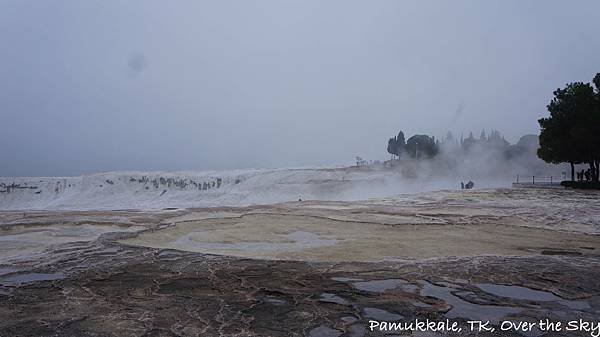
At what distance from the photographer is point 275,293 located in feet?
17.6

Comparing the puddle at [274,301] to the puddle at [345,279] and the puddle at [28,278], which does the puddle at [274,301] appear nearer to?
the puddle at [345,279]

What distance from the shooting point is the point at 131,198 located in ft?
136

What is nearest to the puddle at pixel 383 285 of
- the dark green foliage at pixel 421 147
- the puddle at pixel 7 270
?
the puddle at pixel 7 270

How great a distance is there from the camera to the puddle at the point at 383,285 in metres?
5.50

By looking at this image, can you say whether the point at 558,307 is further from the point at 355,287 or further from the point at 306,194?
the point at 306,194

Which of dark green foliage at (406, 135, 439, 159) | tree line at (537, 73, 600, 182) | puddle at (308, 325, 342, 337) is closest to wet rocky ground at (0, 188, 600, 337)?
puddle at (308, 325, 342, 337)

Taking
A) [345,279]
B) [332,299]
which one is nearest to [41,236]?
[345,279]

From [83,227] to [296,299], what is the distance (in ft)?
30.3

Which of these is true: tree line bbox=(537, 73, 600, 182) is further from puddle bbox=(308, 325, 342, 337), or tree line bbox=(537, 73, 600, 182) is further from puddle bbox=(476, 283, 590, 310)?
puddle bbox=(308, 325, 342, 337)

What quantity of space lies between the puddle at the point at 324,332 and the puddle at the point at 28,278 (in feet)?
13.4

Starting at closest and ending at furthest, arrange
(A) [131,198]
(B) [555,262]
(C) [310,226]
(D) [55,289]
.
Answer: (D) [55,289], (B) [555,262], (C) [310,226], (A) [131,198]

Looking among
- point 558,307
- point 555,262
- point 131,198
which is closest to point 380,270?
point 558,307

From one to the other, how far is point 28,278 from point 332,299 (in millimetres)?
4430

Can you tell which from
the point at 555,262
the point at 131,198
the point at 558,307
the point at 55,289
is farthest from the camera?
the point at 131,198
